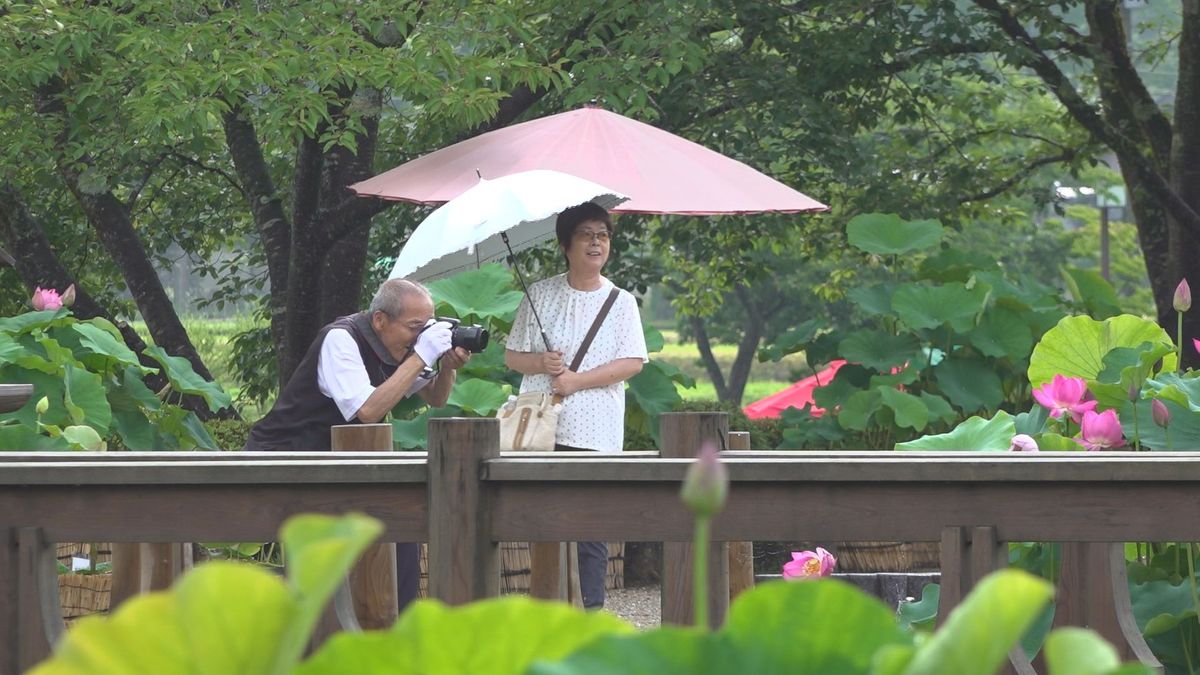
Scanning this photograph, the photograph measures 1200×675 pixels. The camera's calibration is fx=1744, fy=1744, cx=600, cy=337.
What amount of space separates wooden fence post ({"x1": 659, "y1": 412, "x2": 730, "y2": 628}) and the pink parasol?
3.02 meters

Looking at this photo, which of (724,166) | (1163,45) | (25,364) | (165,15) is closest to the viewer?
(25,364)

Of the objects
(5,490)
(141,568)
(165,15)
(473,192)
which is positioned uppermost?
(165,15)

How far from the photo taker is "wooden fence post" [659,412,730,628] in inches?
114

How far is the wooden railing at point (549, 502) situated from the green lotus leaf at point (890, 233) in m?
6.71

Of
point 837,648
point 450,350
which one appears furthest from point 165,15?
point 837,648

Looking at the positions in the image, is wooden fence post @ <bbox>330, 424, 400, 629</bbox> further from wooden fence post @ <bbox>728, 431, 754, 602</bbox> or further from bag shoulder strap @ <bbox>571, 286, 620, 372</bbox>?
bag shoulder strap @ <bbox>571, 286, 620, 372</bbox>

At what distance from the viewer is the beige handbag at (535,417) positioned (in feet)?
16.4

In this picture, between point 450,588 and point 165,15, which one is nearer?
point 450,588

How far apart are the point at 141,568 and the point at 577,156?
2871 mm

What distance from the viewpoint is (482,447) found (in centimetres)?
259

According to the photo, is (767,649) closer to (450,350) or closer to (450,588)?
(450,588)

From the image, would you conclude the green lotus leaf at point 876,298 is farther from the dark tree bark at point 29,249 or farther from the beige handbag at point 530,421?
the dark tree bark at point 29,249

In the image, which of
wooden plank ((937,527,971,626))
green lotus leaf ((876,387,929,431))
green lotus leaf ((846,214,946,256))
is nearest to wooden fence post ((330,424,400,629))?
wooden plank ((937,527,971,626))

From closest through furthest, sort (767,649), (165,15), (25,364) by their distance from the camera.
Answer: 1. (767,649)
2. (25,364)
3. (165,15)
